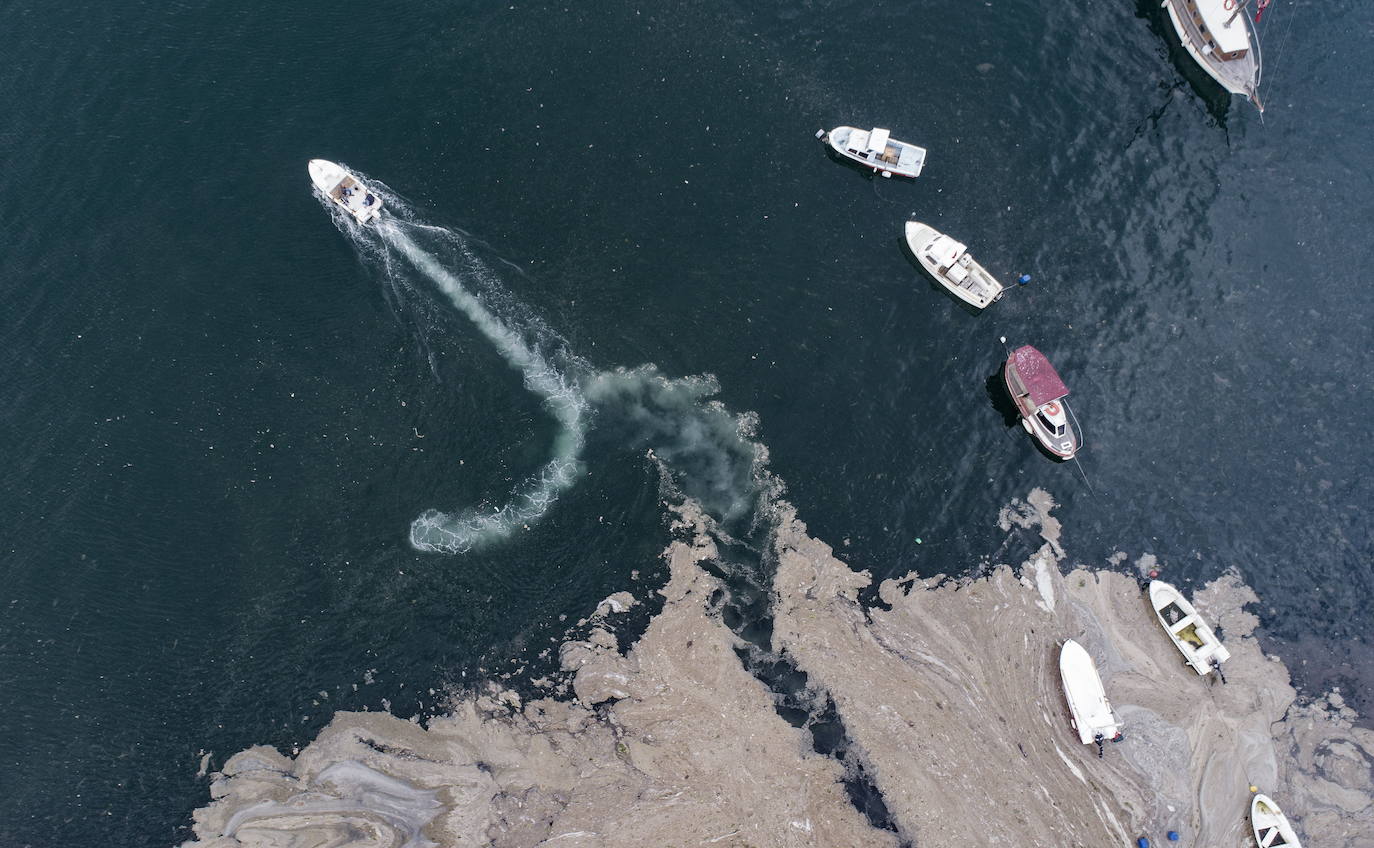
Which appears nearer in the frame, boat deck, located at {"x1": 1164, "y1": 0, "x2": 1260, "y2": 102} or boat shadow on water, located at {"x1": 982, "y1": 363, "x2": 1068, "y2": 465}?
boat shadow on water, located at {"x1": 982, "y1": 363, "x2": 1068, "y2": 465}

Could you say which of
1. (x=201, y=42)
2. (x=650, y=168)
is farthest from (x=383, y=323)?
(x=201, y=42)

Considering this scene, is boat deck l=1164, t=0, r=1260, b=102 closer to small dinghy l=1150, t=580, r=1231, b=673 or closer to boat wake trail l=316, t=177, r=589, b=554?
small dinghy l=1150, t=580, r=1231, b=673

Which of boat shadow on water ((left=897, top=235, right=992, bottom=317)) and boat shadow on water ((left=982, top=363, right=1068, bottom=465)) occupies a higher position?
boat shadow on water ((left=897, top=235, right=992, bottom=317))

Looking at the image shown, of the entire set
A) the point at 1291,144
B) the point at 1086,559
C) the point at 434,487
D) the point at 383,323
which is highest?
the point at 1291,144

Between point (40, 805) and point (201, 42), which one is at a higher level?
point (201, 42)

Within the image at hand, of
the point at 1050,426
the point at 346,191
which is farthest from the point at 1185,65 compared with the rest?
the point at 346,191

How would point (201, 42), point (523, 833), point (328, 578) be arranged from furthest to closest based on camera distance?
point (201, 42) < point (328, 578) < point (523, 833)

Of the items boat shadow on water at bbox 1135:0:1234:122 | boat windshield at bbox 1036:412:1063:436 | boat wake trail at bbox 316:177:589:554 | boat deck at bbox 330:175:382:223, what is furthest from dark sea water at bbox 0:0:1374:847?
boat deck at bbox 330:175:382:223

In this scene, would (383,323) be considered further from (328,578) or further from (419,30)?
(419,30)

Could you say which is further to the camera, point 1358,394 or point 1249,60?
point 1249,60
